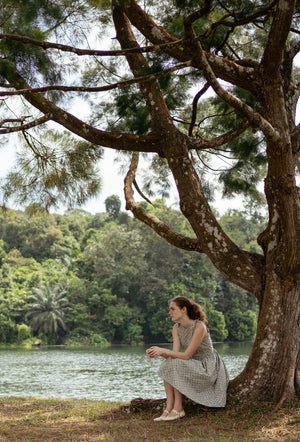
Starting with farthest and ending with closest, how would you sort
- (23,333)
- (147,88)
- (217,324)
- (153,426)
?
(217,324)
(23,333)
(147,88)
(153,426)

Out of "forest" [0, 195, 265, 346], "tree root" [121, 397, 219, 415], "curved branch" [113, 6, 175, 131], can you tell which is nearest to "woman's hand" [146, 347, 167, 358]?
"tree root" [121, 397, 219, 415]

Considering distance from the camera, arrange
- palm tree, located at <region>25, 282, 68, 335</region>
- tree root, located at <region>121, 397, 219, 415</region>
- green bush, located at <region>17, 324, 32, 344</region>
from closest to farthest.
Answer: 1. tree root, located at <region>121, 397, 219, 415</region>
2. green bush, located at <region>17, 324, 32, 344</region>
3. palm tree, located at <region>25, 282, 68, 335</region>

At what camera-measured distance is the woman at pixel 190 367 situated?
3.37 metres

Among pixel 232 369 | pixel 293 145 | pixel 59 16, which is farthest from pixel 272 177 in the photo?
pixel 232 369

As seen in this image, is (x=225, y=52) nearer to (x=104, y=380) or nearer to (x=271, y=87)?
(x=271, y=87)

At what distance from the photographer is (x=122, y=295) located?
3259 cm

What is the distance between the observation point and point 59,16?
13.1 ft

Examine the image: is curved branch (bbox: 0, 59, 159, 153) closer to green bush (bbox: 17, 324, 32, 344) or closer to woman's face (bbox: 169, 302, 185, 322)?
woman's face (bbox: 169, 302, 185, 322)

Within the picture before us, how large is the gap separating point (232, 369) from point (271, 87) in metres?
13.0

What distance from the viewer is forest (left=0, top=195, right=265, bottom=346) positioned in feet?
100

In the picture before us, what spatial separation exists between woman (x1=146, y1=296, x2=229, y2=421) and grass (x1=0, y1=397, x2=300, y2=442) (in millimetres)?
136

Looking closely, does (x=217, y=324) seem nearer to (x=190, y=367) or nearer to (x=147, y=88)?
(x=147, y=88)

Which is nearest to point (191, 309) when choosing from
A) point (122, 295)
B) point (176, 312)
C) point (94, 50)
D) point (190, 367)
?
point (176, 312)

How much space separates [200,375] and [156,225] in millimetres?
1669
